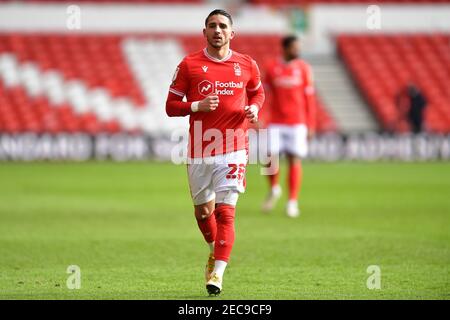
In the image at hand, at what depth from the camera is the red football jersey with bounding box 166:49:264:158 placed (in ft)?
25.3

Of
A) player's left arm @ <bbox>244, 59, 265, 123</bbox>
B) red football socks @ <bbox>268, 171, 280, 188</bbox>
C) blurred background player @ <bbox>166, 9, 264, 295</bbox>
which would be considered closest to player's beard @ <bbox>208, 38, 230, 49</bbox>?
blurred background player @ <bbox>166, 9, 264, 295</bbox>

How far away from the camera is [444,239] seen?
10844mm

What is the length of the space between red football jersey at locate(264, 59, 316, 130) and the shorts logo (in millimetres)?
6137

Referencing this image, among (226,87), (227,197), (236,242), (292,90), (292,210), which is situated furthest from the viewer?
(292,90)

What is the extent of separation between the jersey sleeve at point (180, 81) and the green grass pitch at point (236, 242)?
1.54 meters

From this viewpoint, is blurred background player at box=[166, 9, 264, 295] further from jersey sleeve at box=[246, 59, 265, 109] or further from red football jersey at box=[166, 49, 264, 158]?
jersey sleeve at box=[246, 59, 265, 109]

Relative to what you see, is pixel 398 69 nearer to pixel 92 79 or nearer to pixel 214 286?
pixel 92 79

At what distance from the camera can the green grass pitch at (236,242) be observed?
7.68m

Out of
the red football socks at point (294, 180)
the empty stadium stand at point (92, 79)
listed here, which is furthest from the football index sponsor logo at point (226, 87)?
the empty stadium stand at point (92, 79)

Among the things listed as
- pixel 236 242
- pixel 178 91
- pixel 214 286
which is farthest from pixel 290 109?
→ pixel 214 286

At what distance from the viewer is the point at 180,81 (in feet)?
25.4

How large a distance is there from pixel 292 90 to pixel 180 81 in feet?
20.5
